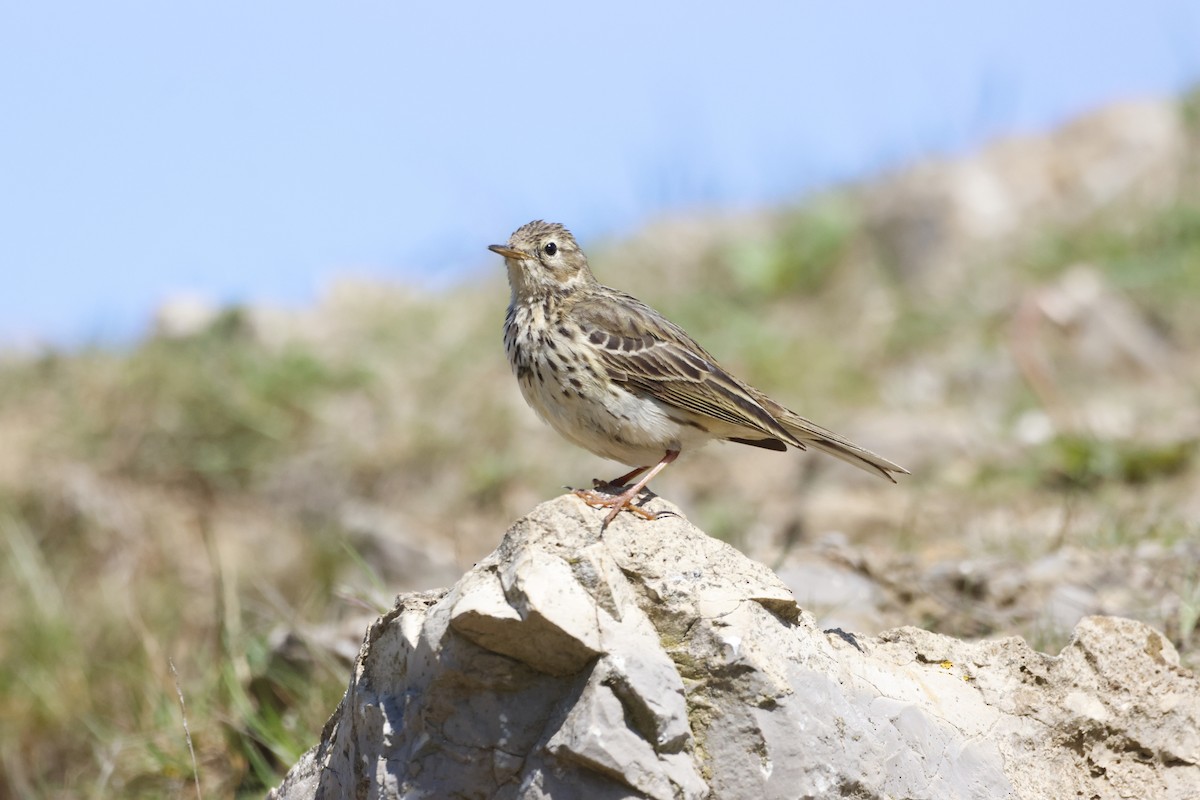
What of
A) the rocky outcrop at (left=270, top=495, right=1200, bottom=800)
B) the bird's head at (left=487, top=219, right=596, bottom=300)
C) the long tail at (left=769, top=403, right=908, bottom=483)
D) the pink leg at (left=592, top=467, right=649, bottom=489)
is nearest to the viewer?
the rocky outcrop at (left=270, top=495, right=1200, bottom=800)

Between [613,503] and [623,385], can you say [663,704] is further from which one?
[623,385]

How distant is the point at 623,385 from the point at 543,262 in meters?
0.89

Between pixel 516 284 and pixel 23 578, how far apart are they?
475cm

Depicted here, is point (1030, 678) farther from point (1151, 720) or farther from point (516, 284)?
point (516, 284)

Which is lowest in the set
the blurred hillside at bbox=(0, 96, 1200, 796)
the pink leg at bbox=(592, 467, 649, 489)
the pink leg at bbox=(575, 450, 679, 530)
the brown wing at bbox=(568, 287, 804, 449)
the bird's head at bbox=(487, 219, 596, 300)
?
the blurred hillside at bbox=(0, 96, 1200, 796)

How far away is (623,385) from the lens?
5.18m

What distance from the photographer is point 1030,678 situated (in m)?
4.13

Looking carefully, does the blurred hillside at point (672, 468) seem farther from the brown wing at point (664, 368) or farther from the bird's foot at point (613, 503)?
the bird's foot at point (613, 503)

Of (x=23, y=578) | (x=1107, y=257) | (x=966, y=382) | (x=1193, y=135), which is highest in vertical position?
(x=1193, y=135)

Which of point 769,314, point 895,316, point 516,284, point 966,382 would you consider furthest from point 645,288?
point 516,284

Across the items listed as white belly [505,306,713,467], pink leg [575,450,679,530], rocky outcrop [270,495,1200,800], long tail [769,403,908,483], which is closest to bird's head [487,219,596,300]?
white belly [505,306,713,467]

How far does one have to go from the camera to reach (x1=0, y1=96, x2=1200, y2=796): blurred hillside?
589 cm

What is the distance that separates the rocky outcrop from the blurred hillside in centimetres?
111

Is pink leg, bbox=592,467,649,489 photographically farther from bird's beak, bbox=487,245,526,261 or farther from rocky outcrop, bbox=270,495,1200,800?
bird's beak, bbox=487,245,526,261
